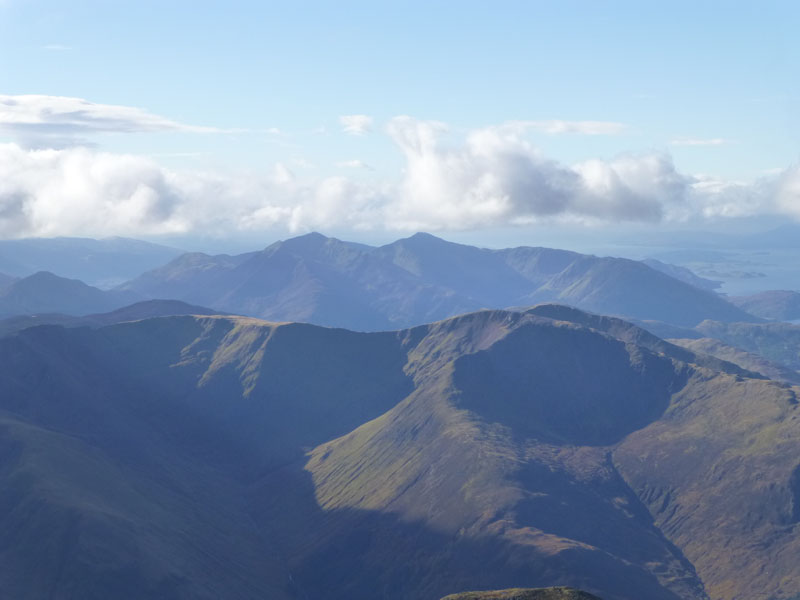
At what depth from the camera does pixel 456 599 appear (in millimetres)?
130625

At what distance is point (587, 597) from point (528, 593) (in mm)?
9444

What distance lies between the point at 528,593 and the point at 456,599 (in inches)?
466

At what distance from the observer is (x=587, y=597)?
118812 millimetres

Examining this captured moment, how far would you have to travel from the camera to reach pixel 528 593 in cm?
12481

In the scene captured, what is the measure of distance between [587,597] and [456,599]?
69.5 feet

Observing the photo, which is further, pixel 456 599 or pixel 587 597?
pixel 456 599

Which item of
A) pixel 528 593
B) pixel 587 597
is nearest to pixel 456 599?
pixel 528 593

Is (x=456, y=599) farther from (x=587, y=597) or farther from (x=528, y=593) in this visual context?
(x=587, y=597)
